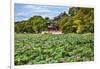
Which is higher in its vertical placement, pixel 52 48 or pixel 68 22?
pixel 68 22

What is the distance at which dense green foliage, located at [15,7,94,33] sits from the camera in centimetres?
212

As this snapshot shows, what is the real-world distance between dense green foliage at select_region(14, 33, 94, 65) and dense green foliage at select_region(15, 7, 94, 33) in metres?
0.07

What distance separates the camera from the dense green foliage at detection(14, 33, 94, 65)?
2.09 metres

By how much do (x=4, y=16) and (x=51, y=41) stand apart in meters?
0.59

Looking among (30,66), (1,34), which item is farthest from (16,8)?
(30,66)

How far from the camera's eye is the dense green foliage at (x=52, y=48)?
2.09 meters

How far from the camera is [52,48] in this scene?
219cm

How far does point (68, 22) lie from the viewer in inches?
88.9

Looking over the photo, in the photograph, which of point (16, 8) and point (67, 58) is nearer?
point (16, 8)

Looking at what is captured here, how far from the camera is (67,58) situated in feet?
7.33

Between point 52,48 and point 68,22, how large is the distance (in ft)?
1.19

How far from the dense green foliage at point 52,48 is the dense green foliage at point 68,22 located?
0.07m

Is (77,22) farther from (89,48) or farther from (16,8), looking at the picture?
(16,8)

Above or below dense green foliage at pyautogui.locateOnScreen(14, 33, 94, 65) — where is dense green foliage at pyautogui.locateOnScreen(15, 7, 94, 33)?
above
